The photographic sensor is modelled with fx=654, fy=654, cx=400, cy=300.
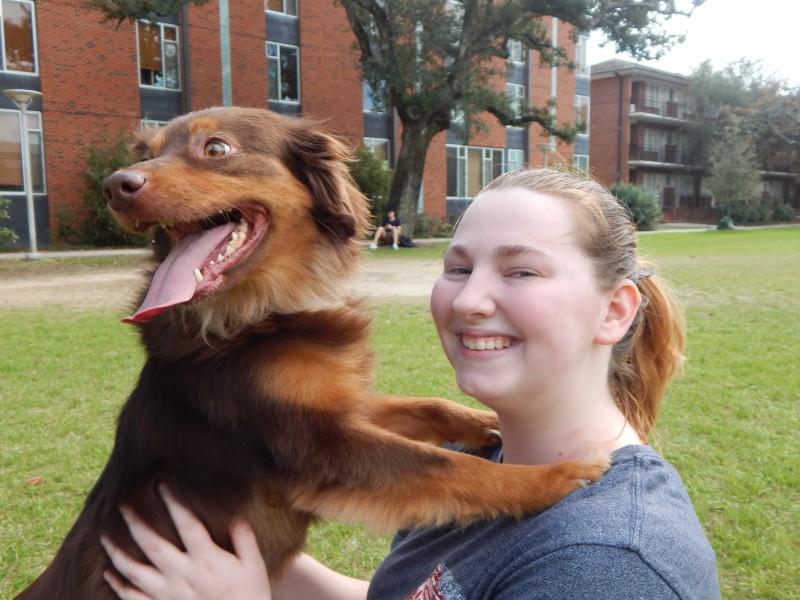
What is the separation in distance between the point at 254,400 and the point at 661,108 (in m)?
56.4

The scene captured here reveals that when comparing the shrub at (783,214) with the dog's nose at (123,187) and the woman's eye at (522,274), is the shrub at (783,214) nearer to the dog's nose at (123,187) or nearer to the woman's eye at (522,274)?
the dog's nose at (123,187)

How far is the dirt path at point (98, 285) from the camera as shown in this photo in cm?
1148

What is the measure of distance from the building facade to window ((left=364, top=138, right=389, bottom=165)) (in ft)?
78.4

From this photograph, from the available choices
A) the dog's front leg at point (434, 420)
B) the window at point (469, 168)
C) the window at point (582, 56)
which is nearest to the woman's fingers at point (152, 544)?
the dog's front leg at point (434, 420)

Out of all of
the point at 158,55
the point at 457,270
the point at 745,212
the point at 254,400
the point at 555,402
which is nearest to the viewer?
the point at 555,402

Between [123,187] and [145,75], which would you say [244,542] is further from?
[145,75]

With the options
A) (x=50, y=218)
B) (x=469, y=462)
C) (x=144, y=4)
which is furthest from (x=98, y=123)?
(x=469, y=462)

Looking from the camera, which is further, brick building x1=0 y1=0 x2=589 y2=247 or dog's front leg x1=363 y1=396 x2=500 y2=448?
brick building x1=0 y1=0 x2=589 y2=247

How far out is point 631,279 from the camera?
1.68 m

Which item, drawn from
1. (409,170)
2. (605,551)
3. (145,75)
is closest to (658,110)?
(409,170)

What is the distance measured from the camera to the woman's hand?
1813 millimetres

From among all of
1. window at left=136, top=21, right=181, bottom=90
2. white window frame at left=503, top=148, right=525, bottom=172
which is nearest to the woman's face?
window at left=136, top=21, right=181, bottom=90

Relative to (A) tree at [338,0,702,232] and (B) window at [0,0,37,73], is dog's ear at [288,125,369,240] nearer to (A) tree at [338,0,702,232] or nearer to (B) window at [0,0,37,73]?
(A) tree at [338,0,702,232]

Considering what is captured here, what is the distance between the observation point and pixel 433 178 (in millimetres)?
32375
